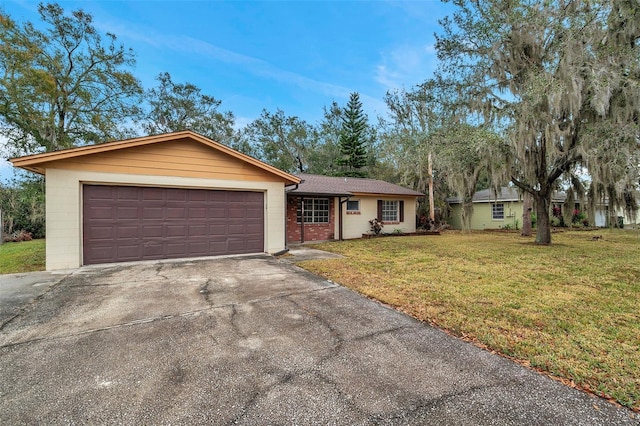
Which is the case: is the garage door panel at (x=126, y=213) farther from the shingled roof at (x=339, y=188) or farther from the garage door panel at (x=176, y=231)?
the shingled roof at (x=339, y=188)

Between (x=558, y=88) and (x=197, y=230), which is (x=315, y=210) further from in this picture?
(x=558, y=88)

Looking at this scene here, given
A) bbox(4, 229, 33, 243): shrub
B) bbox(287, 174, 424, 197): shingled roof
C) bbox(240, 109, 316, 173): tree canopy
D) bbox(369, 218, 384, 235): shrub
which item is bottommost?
bbox(4, 229, 33, 243): shrub

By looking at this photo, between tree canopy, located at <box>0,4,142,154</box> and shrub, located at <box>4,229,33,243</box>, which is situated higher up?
tree canopy, located at <box>0,4,142,154</box>

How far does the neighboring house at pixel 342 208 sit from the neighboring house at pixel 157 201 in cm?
292

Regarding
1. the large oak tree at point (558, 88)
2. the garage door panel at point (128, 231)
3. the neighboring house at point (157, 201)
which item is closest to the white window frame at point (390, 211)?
the large oak tree at point (558, 88)

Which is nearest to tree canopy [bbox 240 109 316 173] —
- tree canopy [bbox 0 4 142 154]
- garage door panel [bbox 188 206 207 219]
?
tree canopy [bbox 0 4 142 154]

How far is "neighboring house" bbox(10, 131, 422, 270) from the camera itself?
6.72 meters

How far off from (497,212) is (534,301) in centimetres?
1807

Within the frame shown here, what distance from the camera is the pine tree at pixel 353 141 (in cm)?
2644

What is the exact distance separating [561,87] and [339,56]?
13.7 m

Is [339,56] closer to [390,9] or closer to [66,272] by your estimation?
[390,9]

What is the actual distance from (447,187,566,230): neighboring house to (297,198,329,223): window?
33.0 ft

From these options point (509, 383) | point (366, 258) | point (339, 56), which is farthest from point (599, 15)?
point (339, 56)

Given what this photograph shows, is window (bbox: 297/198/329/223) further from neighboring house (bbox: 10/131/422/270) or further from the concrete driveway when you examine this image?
the concrete driveway
